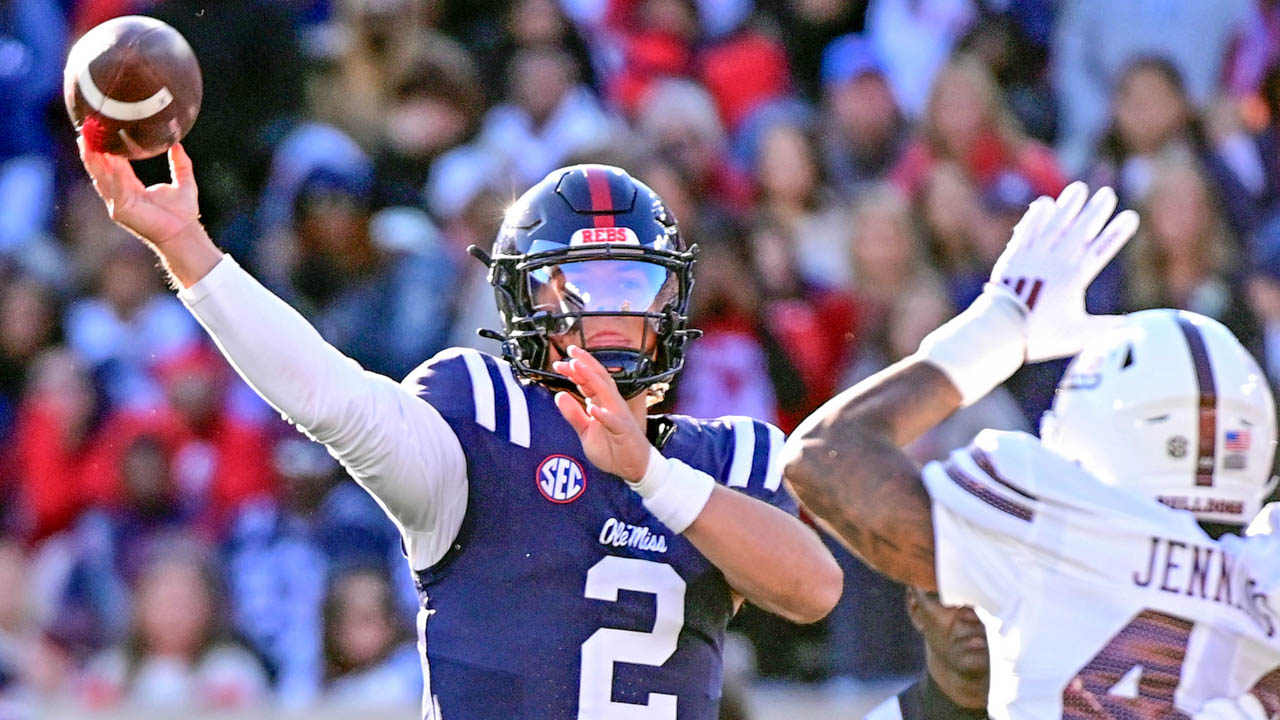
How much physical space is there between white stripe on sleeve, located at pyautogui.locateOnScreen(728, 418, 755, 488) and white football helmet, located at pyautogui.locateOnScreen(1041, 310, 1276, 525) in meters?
0.70

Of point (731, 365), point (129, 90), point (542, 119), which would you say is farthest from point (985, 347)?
point (542, 119)

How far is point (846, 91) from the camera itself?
26.6 ft

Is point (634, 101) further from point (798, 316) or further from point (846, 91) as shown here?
point (798, 316)

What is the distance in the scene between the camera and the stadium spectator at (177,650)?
688 centimetres

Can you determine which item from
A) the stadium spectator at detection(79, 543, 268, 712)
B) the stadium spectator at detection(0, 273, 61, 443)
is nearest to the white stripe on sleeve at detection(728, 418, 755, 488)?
the stadium spectator at detection(79, 543, 268, 712)

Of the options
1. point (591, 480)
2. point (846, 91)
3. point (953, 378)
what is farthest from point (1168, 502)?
point (846, 91)

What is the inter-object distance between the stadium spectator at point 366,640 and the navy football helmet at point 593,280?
3284mm

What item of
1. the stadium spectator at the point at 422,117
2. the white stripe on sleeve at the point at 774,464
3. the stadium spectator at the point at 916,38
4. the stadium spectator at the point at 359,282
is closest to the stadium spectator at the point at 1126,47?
the stadium spectator at the point at 916,38

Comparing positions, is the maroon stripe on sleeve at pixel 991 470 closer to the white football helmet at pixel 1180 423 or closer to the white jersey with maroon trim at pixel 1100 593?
the white jersey with maroon trim at pixel 1100 593

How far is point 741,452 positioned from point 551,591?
483mm

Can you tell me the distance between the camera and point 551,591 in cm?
339

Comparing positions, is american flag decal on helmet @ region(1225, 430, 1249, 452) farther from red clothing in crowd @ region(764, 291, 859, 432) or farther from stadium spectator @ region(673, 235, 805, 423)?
red clothing in crowd @ region(764, 291, 859, 432)

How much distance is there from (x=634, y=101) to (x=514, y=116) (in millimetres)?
541

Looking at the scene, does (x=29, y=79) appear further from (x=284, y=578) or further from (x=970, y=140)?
(x=970, y=140)
